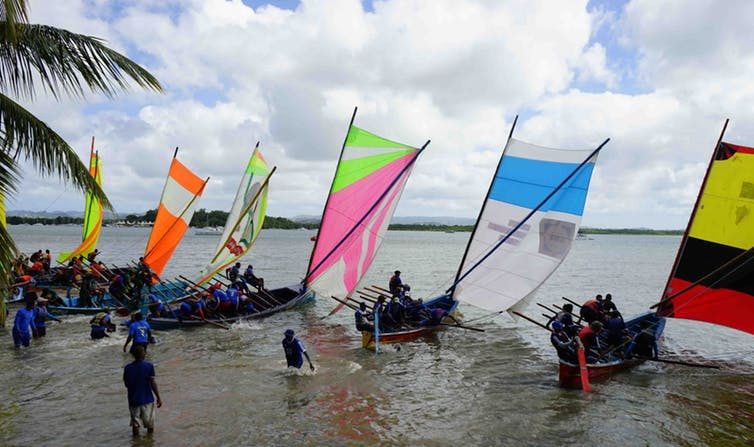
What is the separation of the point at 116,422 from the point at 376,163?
14.2 metres

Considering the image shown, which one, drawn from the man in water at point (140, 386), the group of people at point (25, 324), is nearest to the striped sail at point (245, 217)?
the group of people at point (25, 324)

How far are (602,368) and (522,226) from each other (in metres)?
5.58

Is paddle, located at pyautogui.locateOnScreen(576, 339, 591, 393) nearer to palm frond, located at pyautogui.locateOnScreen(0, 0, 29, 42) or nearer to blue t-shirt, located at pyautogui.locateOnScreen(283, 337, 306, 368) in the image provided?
blue t-shirt, located at pyautogui.locateOnScreen(283, 337, 306, 368)

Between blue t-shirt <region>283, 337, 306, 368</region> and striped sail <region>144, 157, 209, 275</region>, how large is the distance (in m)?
13.2

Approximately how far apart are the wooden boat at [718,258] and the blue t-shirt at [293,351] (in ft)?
23.7

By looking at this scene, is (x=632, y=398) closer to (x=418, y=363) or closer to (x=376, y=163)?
(x=418, y=363)

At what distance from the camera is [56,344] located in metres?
18.2

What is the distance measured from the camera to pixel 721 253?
14984 millimetres

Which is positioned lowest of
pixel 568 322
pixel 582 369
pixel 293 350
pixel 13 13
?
pixel 293 350

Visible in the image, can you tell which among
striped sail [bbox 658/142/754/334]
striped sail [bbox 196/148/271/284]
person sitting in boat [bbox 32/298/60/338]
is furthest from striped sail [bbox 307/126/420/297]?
striped sail [bbox 658/142/754/334]

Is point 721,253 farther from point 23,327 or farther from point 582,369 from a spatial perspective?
point 23,327

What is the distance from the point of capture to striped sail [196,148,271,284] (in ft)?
79.6

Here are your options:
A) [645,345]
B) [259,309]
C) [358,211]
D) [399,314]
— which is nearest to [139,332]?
[399,314]

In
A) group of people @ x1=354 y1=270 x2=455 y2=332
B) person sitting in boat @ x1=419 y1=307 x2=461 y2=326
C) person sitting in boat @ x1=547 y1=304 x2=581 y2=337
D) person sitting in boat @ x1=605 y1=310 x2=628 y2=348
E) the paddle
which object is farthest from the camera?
person sitting in boat @ x1=419 y1=307 x2=461 y2=326
